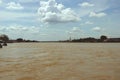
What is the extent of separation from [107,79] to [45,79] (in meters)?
4.12

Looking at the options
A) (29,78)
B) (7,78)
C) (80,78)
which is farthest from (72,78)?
(7,78)

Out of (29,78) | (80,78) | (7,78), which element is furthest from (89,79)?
(7,78)

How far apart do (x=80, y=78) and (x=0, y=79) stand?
5339 mm

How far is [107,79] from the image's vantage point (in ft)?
55.4

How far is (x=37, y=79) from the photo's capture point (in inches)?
660

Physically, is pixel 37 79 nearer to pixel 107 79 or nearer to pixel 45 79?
pixel 45 79

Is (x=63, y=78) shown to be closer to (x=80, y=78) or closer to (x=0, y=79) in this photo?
(x=80, y=78)

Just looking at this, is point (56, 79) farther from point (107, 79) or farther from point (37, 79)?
point (107, 79)

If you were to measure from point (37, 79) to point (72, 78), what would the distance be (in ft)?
7.77

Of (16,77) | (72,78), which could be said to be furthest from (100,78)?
(16,77)

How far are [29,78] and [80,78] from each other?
346cm

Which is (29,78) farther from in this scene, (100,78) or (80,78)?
(100,78)

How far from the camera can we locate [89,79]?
55.6ft

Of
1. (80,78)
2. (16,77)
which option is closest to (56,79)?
(80,78)
